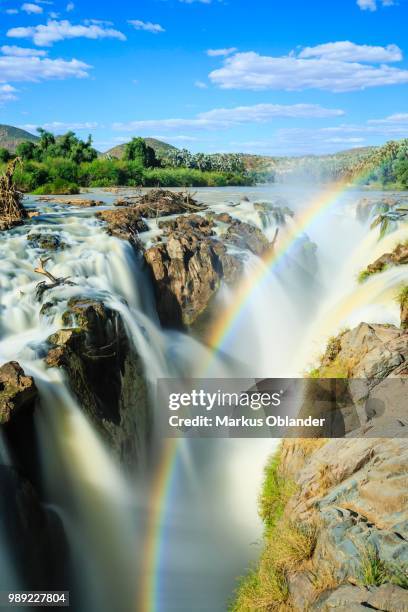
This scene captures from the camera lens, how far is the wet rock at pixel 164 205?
2404 centimetres

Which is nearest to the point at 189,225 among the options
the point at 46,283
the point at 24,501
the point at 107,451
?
the point at 46,283

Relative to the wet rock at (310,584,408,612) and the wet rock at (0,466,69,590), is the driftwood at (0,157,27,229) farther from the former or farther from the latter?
the wet rock at (310,584,408,612)

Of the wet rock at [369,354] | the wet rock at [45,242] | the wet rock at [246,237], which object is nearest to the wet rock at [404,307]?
the wet rock at [369,354]

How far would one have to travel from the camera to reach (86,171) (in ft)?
155

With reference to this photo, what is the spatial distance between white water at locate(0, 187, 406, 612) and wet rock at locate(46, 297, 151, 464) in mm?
371

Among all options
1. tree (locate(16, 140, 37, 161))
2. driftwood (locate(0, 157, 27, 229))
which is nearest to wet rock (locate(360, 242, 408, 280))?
driftwood (locate(0, 157, 27, 229))

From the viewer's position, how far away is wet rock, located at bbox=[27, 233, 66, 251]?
55.7 ft

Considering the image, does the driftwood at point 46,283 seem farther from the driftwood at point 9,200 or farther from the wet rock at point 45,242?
the driftwood at point 9,200

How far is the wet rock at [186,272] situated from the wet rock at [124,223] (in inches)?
42.3

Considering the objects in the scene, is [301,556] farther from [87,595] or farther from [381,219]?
[381,219]

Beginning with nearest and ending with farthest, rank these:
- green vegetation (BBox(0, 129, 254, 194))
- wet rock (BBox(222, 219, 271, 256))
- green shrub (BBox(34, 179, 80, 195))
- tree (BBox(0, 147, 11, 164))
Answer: wet rock (BBox(222, 219, 271, 256)) → green shrub (BBox(34, 179, 80, 195)) → green vegetation (BBox(0, 129, 254, 194)) → tree (BBox(0, 147, 11, 164))

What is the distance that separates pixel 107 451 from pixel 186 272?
31.6ft

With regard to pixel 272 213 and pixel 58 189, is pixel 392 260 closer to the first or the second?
pixel 272 213

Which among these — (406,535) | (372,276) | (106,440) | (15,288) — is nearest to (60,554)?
(106,440)
